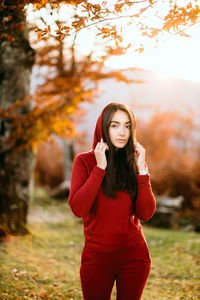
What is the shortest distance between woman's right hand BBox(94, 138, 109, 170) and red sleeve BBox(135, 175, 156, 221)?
1.12 feet

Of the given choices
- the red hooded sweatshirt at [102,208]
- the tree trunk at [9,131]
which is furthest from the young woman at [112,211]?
the tree trunk at [9,131]

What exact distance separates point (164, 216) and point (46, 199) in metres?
5.82

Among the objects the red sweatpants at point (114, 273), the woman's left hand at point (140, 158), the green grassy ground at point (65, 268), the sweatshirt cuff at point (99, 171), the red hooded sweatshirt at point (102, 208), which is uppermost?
the woman's left hand at point (140, 158)

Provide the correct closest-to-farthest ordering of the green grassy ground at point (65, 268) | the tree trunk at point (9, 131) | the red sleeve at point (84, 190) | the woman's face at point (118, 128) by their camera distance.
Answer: the red sleeve at point (84, 190), the woman's face at point (118, 128), the green grassy ground at point (65, 268), the tree trunk at point (9, 131)

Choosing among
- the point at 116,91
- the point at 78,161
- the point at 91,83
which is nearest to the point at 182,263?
the point at 78,161

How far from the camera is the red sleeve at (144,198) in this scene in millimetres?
2283

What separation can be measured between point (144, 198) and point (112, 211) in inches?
11.7

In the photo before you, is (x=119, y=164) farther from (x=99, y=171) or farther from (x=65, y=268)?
(x=65, y=268)

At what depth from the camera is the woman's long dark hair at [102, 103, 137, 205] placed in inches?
89.2

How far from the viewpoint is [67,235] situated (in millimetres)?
7660

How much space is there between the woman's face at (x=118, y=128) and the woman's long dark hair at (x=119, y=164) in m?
0.03

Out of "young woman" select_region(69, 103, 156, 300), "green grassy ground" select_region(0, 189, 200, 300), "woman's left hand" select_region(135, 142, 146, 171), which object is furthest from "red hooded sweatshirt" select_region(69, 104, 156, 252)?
"green grassy ground" select_region(0, 189, 200, 300)

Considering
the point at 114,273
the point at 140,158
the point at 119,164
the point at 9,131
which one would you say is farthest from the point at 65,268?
the point at 140,158

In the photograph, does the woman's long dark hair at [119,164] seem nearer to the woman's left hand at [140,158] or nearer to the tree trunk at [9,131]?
the woman's left hand at [140,158]
